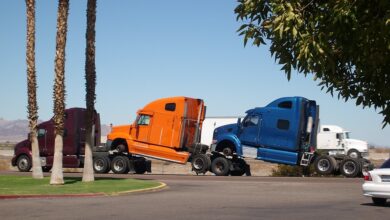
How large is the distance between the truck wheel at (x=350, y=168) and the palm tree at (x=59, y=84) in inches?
598

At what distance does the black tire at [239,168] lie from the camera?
31.6 m

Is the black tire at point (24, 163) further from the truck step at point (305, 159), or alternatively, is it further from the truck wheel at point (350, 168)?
the truck wheel at point (350, 168)

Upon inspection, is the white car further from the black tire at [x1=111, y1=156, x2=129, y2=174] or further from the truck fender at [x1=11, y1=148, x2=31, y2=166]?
the truck fender at [x1=11, y1=148, x2=31, y2=166]

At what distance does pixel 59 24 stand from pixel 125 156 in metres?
12.8

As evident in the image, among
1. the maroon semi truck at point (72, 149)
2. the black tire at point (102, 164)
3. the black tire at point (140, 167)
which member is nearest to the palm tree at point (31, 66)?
the maroon semi truck at point (72, 149)

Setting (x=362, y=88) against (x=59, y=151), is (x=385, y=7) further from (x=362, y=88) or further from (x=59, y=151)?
(x=59, y=151)

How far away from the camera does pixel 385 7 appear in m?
5.45

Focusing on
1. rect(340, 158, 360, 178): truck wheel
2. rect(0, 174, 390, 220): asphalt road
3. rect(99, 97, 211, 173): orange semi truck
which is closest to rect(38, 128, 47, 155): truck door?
rect(99, 97, 211, 173): orange semi truck

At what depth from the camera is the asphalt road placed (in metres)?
12.6

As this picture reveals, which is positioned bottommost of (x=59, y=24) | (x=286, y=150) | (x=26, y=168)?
(x=26, y=168)

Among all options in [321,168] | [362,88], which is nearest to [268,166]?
[321,168]

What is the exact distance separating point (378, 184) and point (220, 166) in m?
16.7

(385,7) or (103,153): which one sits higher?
(385,7)

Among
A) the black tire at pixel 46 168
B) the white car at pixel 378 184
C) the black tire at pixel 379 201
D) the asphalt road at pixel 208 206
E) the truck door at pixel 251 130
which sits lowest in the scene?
the black tire at pixel 46 168
